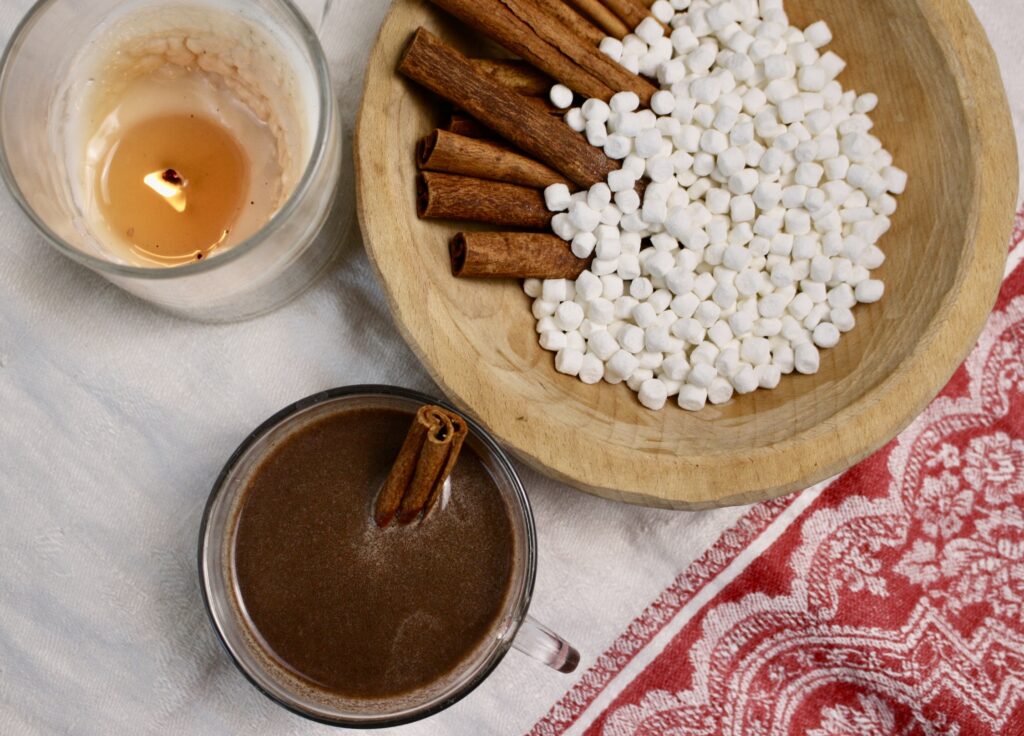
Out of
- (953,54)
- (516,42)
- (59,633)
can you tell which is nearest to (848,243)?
(953,54)

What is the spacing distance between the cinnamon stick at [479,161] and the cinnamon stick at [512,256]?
0.06 m

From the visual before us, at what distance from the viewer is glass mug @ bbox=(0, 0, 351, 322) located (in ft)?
3.05

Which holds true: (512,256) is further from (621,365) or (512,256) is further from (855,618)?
(855,618)

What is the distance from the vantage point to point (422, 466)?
97 cm

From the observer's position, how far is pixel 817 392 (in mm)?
1062

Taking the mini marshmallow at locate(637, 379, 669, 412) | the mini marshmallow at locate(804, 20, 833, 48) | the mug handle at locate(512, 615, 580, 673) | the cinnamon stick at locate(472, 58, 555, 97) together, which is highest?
the mini marshmallow at locate(804, 20, 833, 48)

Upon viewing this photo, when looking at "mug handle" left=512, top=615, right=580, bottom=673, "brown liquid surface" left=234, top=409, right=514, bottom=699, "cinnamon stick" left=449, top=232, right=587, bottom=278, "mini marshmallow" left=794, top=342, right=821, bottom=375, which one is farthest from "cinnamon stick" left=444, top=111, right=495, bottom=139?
"mug handle" left=512, top=615, right=580, bottom=673

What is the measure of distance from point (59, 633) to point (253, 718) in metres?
0.25

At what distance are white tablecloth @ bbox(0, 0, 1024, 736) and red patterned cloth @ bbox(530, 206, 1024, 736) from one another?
272mm

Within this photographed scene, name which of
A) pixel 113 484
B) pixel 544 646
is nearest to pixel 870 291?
pixel 544 646

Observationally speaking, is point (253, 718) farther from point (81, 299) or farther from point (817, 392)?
point (817, 392)

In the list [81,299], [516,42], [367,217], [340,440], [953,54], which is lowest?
[81,299]

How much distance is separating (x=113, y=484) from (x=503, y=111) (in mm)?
626

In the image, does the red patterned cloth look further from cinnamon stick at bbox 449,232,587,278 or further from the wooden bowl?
cinnamon stick at bbox 449,232,587,278
